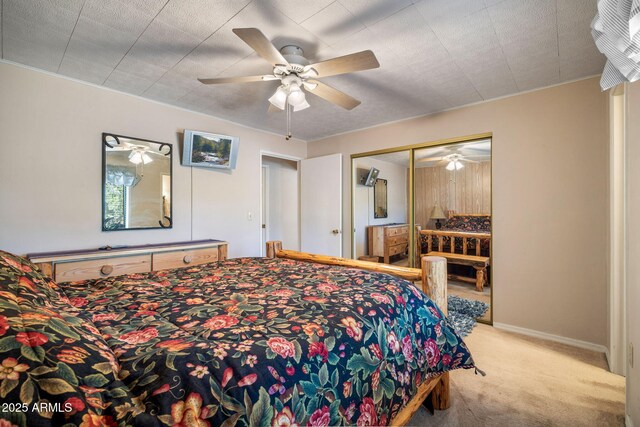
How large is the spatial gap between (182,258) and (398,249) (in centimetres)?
264

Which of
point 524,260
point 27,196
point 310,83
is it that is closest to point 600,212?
point 524,260

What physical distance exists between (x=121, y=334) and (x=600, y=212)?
A: 3485 mm

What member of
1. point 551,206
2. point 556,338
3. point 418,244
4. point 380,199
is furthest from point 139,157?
point 556,338

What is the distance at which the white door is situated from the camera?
4.19 meters

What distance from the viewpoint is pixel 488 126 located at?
3.00 meters

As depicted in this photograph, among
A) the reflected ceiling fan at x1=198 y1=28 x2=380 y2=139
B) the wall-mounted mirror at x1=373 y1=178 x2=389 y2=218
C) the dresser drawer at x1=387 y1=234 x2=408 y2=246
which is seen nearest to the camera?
the reflected ceiling fan at x1=198 y1=28 x2=380 y2=139

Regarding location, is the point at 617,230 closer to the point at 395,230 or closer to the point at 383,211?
the point at 395,230

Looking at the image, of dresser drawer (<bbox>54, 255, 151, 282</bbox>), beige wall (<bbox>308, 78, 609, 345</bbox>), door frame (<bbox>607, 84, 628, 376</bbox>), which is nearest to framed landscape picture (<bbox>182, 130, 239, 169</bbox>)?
dresser drawer (<bbox>54, 255, 151, 282</bbox>)

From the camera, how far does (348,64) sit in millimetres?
1732

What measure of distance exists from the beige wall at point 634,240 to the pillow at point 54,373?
2.08 meters

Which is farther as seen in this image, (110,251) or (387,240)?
(387,240)

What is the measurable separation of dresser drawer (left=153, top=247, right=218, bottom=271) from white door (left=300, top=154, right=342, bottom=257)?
173 centimetres

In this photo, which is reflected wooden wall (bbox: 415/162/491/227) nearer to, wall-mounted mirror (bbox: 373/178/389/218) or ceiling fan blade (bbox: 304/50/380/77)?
wall-mounted mirror (bbox: 373/178/389/218)

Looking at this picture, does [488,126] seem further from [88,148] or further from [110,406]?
[88,148]
